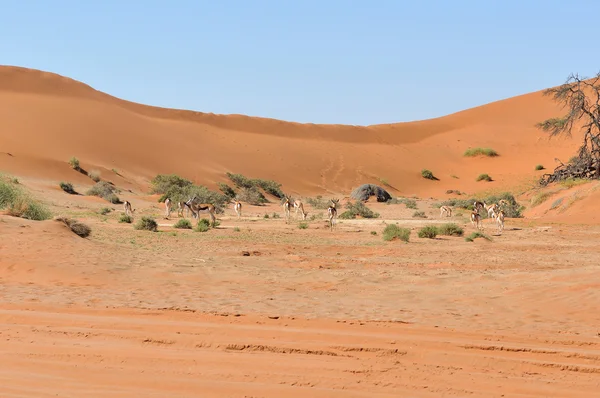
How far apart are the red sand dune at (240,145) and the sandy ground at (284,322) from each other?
41.0 m

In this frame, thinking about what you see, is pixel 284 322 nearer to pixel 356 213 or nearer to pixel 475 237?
pixel 475 237

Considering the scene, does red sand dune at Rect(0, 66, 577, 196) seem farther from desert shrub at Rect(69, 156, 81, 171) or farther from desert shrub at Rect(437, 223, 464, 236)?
desert shrub at Rect(437, 223, 464, 236)

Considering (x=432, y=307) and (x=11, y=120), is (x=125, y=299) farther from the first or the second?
(x=11, y=120)

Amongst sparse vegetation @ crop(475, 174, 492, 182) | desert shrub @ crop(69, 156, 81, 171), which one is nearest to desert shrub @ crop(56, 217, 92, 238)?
desert shrub @ crop(69, 156, 81, 171)

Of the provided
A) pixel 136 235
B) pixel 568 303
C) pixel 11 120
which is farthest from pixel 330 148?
pixel 568 303

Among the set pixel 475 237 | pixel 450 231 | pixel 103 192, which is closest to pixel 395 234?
pixel 475 237

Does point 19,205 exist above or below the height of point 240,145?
below

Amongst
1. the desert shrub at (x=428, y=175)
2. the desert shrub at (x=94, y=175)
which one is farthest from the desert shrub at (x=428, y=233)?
the desert shrub at (x=428, y=175)

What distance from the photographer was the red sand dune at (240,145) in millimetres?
69375

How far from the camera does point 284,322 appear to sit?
1022 centimetres

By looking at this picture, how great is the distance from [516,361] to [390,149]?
Answer: 92902mm

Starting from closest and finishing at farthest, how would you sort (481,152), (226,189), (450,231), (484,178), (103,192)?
1. (450,231)
2. (103,192)
3. (226,189)
4. (484,178)
5. (481,152)

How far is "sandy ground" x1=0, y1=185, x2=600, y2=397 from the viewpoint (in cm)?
725

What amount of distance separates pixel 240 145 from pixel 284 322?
81.5 m
